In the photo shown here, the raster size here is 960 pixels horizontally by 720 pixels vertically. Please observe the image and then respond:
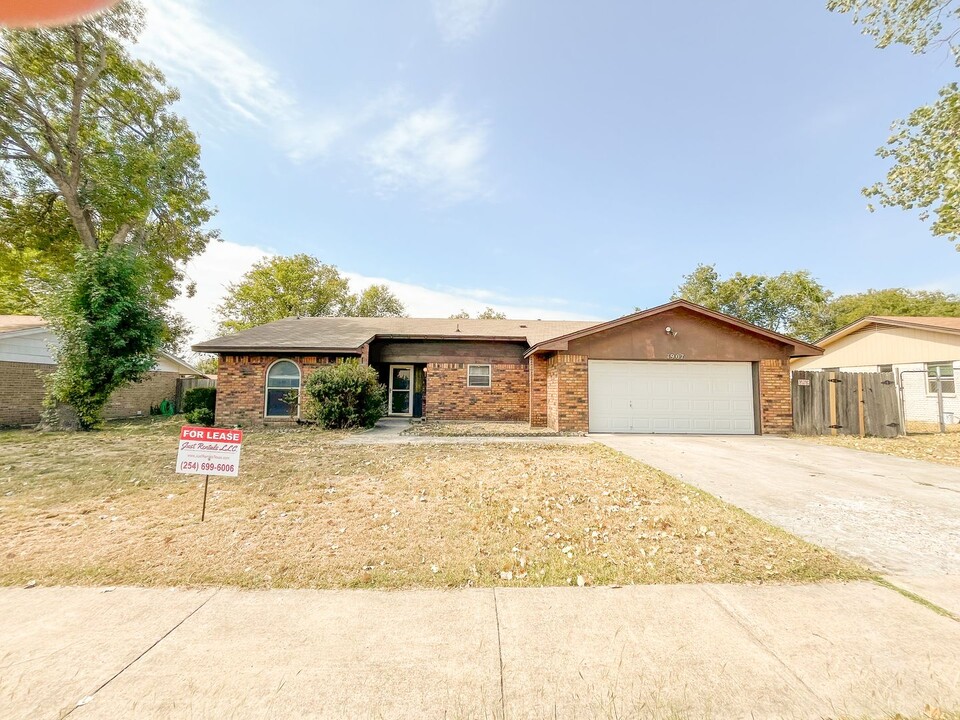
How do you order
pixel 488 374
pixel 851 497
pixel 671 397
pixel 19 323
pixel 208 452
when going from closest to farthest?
pixel 208 452
pixel 851 497
pixel 671 397
pixel 488 374
pixel 19 323

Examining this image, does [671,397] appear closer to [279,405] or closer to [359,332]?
[359,332]

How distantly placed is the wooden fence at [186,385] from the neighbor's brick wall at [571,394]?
16.9m

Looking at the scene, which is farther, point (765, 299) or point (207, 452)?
point (765, 299)

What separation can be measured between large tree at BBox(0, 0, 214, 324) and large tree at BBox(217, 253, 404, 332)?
1284 centimetres

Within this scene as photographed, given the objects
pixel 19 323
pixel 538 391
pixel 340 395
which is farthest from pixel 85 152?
pixel 538 391

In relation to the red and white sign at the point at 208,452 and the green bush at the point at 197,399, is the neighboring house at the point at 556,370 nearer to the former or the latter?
the green bush at the point at 197,399

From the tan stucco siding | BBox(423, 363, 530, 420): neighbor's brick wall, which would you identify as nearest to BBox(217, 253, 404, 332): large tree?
BBox(423, 363, 530, 420): neighbor's brick wall

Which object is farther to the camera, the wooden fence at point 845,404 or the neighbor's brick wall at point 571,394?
the neighbor's brick wall at point 571,394

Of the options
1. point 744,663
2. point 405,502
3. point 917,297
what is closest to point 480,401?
point 405,502

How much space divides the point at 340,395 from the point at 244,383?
13.6 feet

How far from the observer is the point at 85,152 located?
14219 millimetres

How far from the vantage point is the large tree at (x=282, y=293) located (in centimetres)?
3081

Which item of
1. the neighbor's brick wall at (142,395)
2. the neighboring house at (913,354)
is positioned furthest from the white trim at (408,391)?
the neighboring house at (913,354)

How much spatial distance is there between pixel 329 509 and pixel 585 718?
3.69 m
